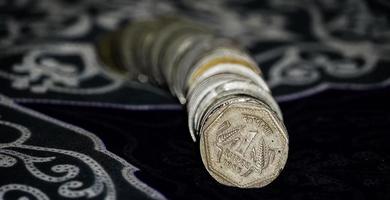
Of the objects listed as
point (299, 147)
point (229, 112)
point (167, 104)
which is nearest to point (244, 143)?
point (229, 112)

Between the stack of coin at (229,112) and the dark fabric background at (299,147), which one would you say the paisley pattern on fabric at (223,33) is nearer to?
the dark fabric background at (299,147)

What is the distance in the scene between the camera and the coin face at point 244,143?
0.68m

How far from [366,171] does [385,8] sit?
28.6 inches

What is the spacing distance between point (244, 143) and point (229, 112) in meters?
0.04

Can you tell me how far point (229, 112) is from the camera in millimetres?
678

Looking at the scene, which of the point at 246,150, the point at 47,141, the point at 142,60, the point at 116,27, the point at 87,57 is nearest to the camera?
the point at 246,150

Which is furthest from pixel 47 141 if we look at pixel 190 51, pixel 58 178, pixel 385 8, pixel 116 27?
pixel 385 8

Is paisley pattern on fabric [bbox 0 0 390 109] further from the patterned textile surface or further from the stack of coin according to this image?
the stack of coin

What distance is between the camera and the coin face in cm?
68

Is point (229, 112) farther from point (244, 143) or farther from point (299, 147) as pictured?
Answer: point (299, 147)

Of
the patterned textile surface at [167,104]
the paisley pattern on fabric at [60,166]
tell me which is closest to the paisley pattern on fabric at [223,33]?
the patterned textile surface at [167,104]

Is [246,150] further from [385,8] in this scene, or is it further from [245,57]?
[385,8]

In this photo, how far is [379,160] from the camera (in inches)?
30.4

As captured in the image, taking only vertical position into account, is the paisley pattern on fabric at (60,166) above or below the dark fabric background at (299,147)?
above
